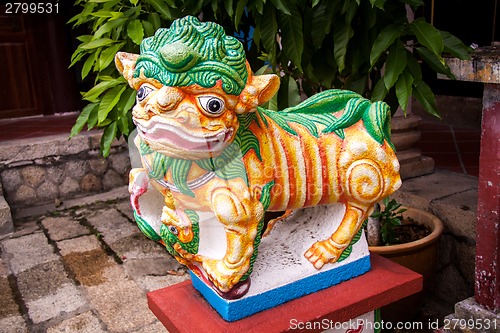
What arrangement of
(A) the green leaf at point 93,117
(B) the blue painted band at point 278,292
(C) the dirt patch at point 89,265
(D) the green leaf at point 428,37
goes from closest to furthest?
(B) the blue painted band at point 278,292
(D) the green leaf at point 428,37
(A) the green leaf at point 93,117
(C) the dirt patch at point 89,265

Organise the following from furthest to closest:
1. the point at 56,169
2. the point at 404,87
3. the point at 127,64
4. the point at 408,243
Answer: the point at 56,169 < the point at 408,243 < the point at 404,87 < the point at 127,64

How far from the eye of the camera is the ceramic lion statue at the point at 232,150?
1.06 meters

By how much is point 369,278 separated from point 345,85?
864 millimetres

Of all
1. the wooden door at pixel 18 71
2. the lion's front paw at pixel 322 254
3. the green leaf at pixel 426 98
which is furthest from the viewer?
the wooden door at pixel 18 71

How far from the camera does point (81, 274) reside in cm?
302

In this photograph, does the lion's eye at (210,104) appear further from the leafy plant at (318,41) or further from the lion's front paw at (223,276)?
the leafy plant at (318,41)

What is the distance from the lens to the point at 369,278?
1.48 meters

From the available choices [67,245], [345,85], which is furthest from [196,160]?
[67,245]

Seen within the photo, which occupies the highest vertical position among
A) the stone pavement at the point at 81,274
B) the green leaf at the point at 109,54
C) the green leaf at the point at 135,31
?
the green leaf at the point at 135,31

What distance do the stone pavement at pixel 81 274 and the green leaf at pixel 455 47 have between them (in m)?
1.76

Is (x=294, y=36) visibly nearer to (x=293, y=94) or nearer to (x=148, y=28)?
(x=293, y=94)

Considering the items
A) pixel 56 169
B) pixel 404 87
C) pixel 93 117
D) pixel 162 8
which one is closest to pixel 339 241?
pixel 404 87

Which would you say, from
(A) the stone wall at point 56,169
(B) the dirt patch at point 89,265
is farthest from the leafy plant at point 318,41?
(A) the stone wall at point 56,169

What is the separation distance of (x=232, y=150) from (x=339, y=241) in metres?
0.44
